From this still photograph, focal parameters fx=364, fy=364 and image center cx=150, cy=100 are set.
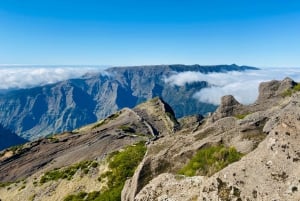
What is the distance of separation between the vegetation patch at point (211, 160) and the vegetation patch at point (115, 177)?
17727mm

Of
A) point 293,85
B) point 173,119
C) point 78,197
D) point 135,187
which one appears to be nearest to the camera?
point 135,187

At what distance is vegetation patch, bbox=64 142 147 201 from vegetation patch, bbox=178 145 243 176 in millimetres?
17727

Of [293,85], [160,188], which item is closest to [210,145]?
[160,188]

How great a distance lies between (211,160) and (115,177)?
90.6 feet

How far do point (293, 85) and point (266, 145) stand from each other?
2505 inches

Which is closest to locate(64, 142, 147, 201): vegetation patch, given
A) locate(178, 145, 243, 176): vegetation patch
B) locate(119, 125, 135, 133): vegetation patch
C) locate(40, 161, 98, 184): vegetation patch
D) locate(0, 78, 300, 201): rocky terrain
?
locate(0, 78, 300, 201): rocky terrain

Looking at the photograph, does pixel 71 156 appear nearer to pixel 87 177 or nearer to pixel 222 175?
pixel 87 177

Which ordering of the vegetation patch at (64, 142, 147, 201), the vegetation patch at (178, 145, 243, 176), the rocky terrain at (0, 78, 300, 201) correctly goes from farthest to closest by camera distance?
the vegetation patch at (64, 142, 147, 201)
the vegetation patch at (178, 145, 243, 176)
the rocky terrain at (0, 78, 300, 201)

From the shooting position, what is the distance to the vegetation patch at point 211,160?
2810 cm

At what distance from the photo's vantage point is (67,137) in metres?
153

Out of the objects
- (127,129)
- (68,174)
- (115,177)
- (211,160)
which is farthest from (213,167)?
(127,129)

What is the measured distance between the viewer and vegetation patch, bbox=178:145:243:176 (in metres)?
28.1

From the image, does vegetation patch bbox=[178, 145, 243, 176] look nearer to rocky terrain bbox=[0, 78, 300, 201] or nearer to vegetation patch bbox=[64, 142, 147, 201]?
rocky terrain bbox=[0, 78, 300, 201]

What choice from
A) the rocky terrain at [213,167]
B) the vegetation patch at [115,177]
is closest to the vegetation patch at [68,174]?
the rocky terrain at [213,167]
